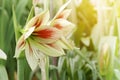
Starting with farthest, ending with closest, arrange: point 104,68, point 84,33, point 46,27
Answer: point 84,33 → point 104,68 → point 46,27

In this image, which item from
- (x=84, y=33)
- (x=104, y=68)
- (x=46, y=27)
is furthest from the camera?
(x=84, y=33)

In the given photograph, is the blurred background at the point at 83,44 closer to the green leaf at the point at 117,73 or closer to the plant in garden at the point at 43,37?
the green leaf at the point at 117,73

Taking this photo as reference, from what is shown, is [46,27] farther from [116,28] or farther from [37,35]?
[116,28]

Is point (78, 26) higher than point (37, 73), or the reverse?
point (78, 26)

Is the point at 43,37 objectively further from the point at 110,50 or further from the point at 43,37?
the point at 110,50

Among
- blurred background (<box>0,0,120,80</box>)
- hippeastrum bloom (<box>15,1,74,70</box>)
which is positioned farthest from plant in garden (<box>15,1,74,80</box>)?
blurred background (<box>0,0,120,80</box>)

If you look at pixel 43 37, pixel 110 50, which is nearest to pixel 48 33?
pixel 43 37

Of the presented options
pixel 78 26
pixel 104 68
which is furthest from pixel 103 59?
pixel 78 26

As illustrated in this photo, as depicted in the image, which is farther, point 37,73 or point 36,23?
point 37,73
